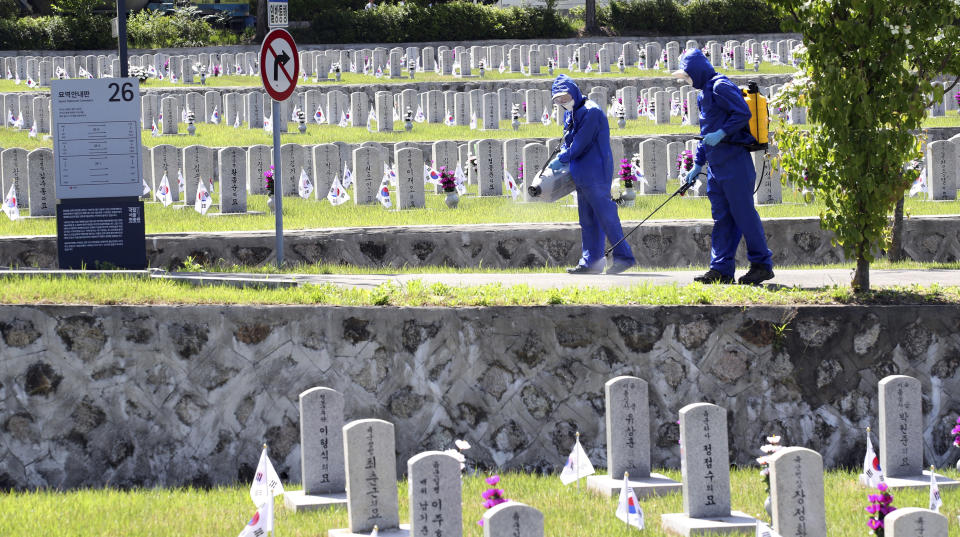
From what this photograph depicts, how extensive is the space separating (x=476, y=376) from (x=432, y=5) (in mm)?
35897

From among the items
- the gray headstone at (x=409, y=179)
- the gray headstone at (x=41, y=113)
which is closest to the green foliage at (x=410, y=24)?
the gray headstone at (x=41, y=113)

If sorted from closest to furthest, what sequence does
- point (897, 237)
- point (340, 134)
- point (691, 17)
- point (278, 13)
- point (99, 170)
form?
point (99, 170) < point (278, 13) < point (897, 237) < point (340, 134) < point (691, 17)

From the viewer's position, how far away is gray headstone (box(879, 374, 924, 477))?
24.6 ft

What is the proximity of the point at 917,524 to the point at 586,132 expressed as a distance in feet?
22.1

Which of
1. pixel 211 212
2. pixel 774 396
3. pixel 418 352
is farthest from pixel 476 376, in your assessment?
pixel 211 212

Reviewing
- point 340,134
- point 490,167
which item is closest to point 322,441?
point 490,167

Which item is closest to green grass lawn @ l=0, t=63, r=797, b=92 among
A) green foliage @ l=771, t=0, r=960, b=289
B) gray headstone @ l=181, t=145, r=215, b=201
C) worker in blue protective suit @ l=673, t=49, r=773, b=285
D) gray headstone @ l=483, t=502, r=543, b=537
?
gray headstone @ l=181, t=145, r=215, b=201

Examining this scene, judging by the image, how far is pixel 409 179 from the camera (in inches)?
661

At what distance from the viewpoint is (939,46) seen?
9438 mm

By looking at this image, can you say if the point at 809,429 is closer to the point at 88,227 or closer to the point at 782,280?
the point at 782,280

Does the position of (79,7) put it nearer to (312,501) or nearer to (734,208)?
(734,208)

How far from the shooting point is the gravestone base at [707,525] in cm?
653

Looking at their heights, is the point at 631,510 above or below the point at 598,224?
below

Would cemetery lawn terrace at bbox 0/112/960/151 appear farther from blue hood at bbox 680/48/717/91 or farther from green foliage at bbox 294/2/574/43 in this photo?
green foliage at bbox 294/2/574/43
